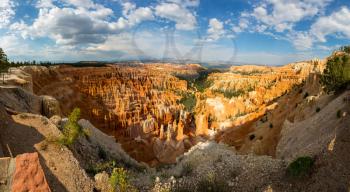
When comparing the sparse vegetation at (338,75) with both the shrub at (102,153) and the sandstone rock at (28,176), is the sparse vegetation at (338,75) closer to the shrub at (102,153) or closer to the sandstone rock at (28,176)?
the shrub at (102,153)

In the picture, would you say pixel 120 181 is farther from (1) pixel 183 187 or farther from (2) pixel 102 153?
(2) pixel 102 153

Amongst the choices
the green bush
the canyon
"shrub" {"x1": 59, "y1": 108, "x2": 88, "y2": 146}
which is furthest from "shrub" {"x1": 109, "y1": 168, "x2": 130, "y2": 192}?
the green bush

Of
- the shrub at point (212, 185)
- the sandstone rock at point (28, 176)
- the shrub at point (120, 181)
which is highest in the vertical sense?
the sandstone rock at point (28, 176)

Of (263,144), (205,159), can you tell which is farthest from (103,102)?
(205,159)

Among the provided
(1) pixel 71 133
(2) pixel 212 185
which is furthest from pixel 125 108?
(2) pixel 212 185

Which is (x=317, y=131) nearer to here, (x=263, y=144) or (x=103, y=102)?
(x=263, y=144)

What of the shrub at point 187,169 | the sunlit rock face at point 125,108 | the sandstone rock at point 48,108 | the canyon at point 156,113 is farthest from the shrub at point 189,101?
the shrub at point 187,169
